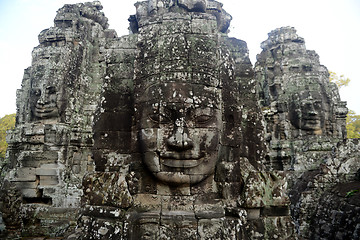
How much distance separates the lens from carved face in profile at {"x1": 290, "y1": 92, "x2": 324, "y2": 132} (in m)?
11.3

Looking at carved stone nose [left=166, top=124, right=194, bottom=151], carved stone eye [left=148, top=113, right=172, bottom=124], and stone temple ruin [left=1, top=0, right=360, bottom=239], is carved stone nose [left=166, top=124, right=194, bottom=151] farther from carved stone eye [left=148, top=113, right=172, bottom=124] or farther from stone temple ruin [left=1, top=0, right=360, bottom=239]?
carved stone eye [left=148, top=113, right=172, bottom=124]

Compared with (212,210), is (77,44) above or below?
above

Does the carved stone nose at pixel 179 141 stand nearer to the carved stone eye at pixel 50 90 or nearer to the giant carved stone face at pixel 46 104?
the giant carved stone face at pixel 46 104

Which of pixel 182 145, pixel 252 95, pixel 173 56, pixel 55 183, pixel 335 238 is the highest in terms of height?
pixel 173 56

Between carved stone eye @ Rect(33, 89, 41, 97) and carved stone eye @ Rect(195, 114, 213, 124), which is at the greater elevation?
carved stone eye @ Rect(33, 89, 41, 97)

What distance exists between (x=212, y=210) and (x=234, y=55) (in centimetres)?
268

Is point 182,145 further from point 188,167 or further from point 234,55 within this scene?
point 234,55

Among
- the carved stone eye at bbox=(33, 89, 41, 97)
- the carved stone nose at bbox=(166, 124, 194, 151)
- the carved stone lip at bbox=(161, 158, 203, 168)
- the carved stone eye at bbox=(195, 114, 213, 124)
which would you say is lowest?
the carved stone lip at bbox=(161, 158, 203, 168)

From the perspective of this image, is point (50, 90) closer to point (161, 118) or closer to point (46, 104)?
point (46, 104)

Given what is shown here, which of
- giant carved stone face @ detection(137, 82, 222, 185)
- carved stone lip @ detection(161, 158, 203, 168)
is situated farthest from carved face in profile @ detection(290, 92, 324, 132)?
carved stone lip @ detection(161, 158, 203, 168)

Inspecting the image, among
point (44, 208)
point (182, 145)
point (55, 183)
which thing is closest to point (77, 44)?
point (55, 183)

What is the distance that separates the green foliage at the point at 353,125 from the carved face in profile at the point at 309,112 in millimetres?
14556

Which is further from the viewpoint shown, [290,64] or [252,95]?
[290,64]

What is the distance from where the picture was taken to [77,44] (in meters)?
9.80
